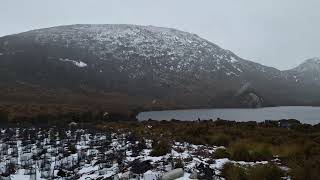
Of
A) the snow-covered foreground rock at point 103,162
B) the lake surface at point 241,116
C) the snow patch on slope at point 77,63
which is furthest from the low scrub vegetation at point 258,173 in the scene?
the snow patch on slope at point 77,63

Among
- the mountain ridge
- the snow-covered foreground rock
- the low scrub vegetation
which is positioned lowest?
the snow-covered foreground rock

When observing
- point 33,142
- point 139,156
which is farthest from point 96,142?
point 139,156

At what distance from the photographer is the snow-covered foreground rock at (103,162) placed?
448 inches

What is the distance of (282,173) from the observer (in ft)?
31.8

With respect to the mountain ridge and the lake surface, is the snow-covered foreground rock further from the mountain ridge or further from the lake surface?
the mountain ridge

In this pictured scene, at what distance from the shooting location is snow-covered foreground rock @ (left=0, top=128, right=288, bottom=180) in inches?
448

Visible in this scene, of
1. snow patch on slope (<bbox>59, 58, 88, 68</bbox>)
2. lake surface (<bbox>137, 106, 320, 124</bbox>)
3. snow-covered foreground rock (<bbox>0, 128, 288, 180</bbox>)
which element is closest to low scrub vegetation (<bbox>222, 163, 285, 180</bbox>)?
snow-covered foreground rock (<bbox>0, 128, 288, 180</bbox>)

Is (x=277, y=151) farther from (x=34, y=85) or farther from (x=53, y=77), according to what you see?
(x=53, y=77)

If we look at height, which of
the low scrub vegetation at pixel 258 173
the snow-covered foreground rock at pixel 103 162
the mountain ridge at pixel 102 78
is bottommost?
the snow-covered foreground rock at pixel 103 162

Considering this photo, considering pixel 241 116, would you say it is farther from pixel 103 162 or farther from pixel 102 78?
pixel 102 78

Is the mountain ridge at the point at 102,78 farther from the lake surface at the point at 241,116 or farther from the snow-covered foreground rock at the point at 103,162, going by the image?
the snow-covered foreground rock at the point at 103,162

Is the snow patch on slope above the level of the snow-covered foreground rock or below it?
above

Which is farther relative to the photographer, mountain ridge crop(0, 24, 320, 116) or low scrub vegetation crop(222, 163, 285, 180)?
mountain ridge crop(0, 24, 320, 116)

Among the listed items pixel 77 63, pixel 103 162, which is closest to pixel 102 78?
pixel 77 63
